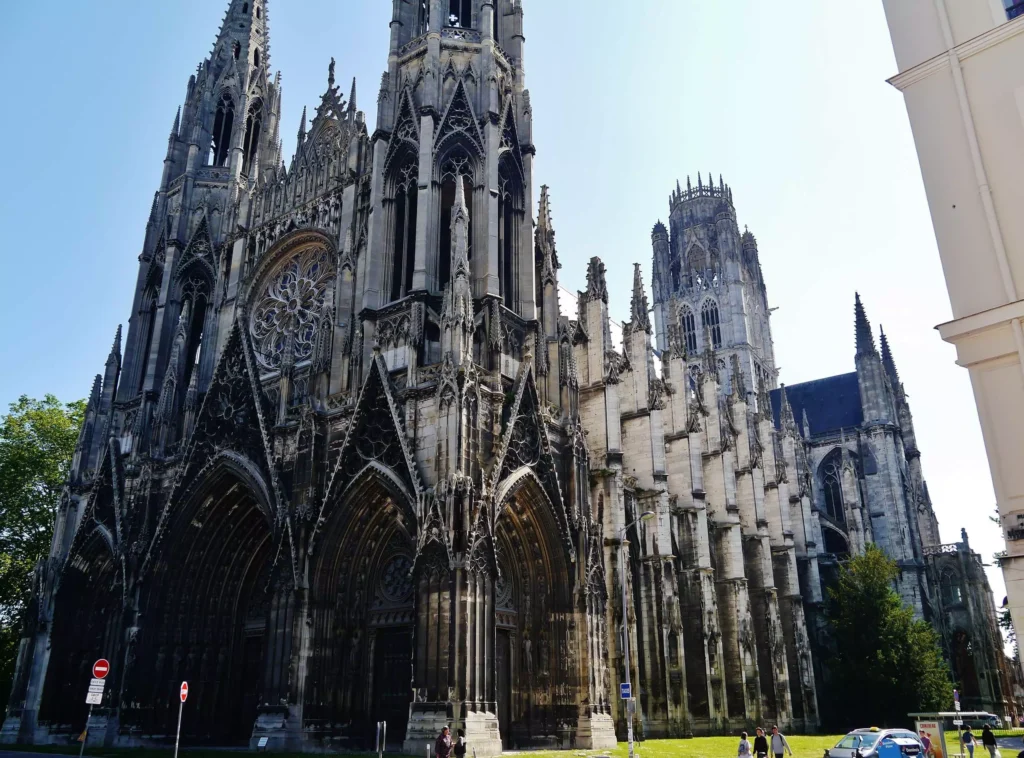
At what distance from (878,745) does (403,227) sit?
817 inches

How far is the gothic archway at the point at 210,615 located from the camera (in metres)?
27.1

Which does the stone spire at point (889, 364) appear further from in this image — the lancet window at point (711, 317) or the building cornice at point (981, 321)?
the building cornice at point (981, 321)

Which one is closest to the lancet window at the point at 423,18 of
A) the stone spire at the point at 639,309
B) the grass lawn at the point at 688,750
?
the stone spire at the point at 639,309

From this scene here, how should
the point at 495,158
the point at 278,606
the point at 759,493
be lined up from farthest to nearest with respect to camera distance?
the point at 759,493 → the point at 495,158 → the point at 278,606

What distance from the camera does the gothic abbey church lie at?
2372cm

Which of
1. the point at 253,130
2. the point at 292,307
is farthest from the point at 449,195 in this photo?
the point at 253,130

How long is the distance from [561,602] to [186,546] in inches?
521

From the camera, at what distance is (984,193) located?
1222 centimetres

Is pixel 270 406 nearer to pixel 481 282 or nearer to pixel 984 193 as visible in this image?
pixel 481 282

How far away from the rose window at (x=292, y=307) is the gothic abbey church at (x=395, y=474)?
0.12 metres

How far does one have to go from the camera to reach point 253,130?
1594 inches

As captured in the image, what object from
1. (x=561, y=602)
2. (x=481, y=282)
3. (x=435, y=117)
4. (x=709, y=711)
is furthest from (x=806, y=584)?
(x=435, y=117)

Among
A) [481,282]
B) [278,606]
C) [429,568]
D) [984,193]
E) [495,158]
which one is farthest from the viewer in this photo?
[495,158]

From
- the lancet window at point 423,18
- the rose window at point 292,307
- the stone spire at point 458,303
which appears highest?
the lancet window at point 423,18
